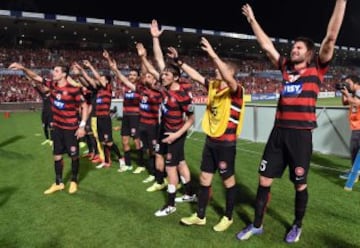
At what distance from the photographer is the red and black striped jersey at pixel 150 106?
7855 mm

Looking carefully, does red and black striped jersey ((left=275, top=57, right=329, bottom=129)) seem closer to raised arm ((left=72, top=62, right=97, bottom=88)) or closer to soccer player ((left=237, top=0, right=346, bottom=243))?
soccer player ((left=237, top=0, right=346, bottom=243))

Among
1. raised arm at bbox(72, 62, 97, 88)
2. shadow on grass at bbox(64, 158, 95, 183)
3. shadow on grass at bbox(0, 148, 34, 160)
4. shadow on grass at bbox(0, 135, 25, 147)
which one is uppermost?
raised arm at bbox(72, 62, 97, 88)

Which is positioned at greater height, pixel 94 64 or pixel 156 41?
pixel 94 64

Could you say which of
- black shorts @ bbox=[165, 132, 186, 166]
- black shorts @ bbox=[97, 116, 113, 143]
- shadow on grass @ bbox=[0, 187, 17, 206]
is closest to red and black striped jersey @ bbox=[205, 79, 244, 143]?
black shorts @ bbox=[165, 132, 186, 166]

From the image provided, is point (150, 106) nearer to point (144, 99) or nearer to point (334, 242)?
point (144, 99)

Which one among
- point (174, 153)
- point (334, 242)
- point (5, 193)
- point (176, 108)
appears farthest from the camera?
point (5, 193)

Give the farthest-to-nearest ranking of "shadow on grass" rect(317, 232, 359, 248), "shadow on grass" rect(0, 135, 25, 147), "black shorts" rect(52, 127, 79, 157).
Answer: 1. "shadow on grass" rect(0, 135, 25, 147)
2. "black shorts" rect(52, 127, 79, 157)
3. "shadow on grass" rect(317, 232, 359, 248)

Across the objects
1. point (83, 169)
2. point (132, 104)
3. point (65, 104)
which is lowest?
point (83, 169)

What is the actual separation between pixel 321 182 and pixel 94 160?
580 centimetres

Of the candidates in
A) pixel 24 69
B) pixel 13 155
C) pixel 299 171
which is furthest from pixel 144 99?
A: pixel 13 155

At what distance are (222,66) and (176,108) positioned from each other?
1.71 m

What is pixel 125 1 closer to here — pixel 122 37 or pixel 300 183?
pixel 122 37

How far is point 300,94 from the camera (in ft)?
13.7

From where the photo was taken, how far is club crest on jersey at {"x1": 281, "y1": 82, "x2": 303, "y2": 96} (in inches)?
164
